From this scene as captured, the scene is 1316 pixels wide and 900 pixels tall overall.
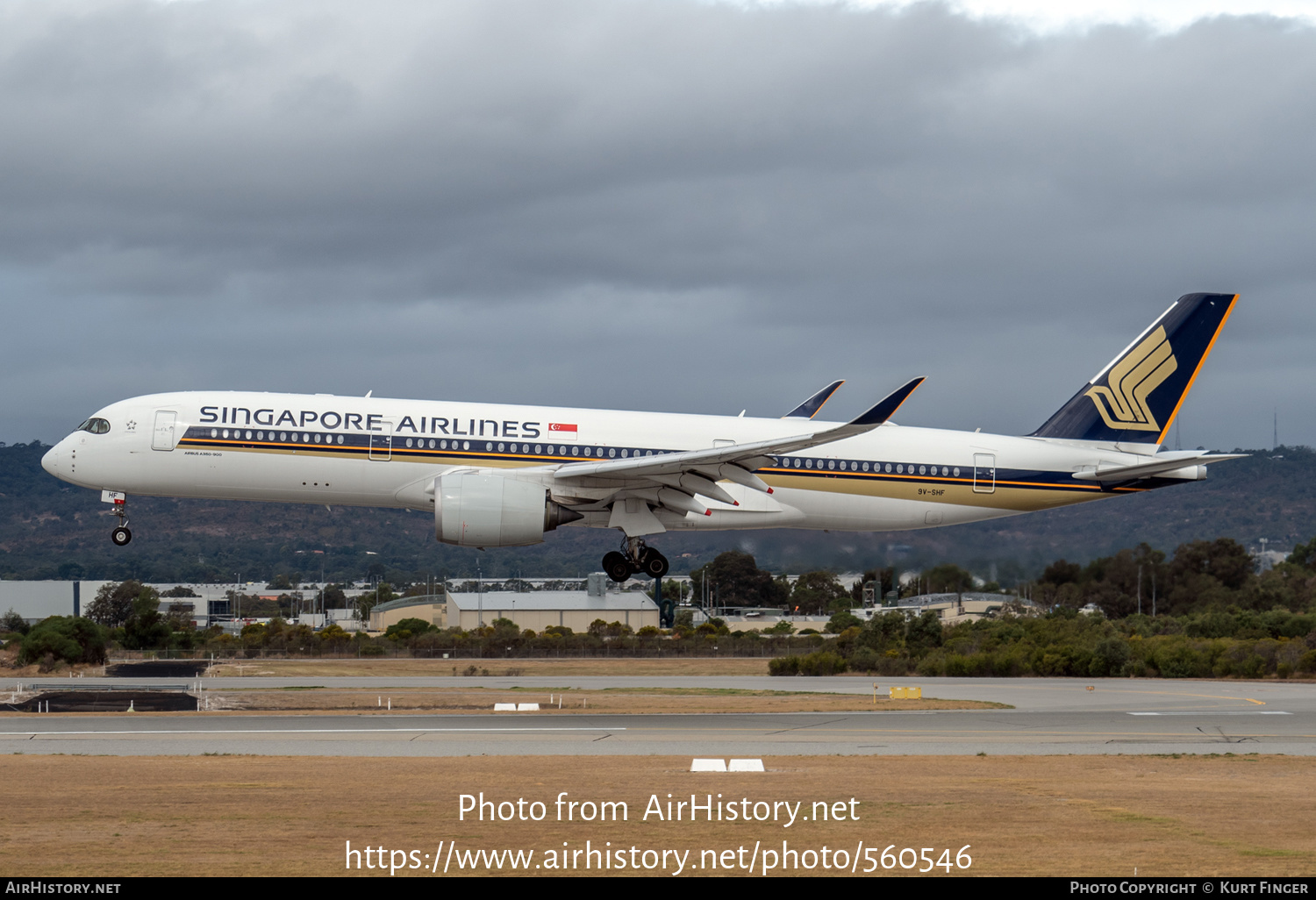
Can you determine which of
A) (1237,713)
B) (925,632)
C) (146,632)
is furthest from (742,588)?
(1237,713)

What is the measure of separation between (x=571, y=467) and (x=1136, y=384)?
1684cm

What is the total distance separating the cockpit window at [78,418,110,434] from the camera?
34312mm

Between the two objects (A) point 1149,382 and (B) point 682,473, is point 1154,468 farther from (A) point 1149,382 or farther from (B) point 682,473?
(B) point 682,473

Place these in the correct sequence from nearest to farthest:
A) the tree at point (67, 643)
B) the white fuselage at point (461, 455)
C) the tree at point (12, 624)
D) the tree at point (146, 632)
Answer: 1. the white fuselage at point (461, 455)
2. the tree at point (67, 643)
3. the tree at point (146, 632)
4. the tree at point (12, 624)

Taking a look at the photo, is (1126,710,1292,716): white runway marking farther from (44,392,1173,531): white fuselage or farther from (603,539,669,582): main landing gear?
(603,539,669,582): main landing gear

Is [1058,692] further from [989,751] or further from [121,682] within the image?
[121,682]

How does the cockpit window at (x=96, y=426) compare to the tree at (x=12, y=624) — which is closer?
the cockpit window at (x=96, y=426)

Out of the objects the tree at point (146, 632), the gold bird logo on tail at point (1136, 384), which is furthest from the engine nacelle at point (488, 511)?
the tree at point (146, 632)

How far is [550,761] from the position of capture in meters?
25.9

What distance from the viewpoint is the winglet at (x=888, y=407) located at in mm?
29375

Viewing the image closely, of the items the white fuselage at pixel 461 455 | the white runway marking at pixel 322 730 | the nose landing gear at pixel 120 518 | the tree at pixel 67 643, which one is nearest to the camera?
the white runway marking at pixel 322 730

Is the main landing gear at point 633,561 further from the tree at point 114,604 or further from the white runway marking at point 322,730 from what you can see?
the tree at point 114,604

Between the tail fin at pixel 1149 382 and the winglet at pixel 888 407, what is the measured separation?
908cm

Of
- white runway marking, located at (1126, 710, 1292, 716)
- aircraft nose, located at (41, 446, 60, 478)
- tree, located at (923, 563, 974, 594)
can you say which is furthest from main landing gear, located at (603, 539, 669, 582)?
white runway marking, located at (1126, 710, 1292, 716)
